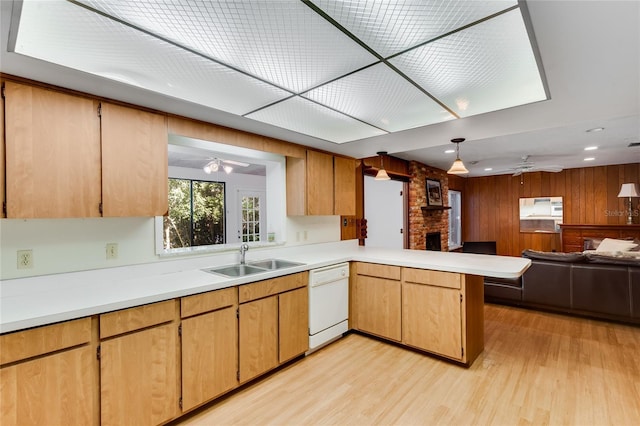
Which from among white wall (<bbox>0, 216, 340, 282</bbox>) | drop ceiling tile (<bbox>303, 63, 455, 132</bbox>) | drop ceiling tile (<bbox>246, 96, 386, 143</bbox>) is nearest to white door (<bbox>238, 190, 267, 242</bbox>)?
drop ceiling tile (<bbox>246, 96, 386, 143</bbox>)

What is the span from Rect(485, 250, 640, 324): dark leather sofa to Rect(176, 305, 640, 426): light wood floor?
0.38m

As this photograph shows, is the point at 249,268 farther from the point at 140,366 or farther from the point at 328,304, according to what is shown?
the point at 140,366

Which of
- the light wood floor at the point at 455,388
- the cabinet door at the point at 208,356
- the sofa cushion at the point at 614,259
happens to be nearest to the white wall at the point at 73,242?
the cabinet door at the point at 208,356

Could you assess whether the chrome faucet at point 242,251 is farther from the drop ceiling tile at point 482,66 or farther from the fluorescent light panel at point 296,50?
the drop ceiling tile at point 482,66

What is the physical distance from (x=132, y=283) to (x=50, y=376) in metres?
0.67

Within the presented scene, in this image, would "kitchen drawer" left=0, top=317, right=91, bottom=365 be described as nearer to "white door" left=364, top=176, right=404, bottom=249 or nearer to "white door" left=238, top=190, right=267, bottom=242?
"white door" left=364, top=176, right=404, bottom=249

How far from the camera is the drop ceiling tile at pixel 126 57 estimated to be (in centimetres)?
123

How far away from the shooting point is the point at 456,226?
8.22 metres

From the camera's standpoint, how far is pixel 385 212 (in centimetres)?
593

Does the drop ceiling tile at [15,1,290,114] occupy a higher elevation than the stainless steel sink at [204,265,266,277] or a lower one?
higher

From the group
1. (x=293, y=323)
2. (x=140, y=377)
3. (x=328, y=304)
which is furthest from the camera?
(x=328, y=304)

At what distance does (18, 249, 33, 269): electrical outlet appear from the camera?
1.81m

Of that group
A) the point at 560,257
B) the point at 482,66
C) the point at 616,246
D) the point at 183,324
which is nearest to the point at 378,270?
the point at 183,324

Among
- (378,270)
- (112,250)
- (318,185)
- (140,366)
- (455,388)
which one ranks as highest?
(318,185)
